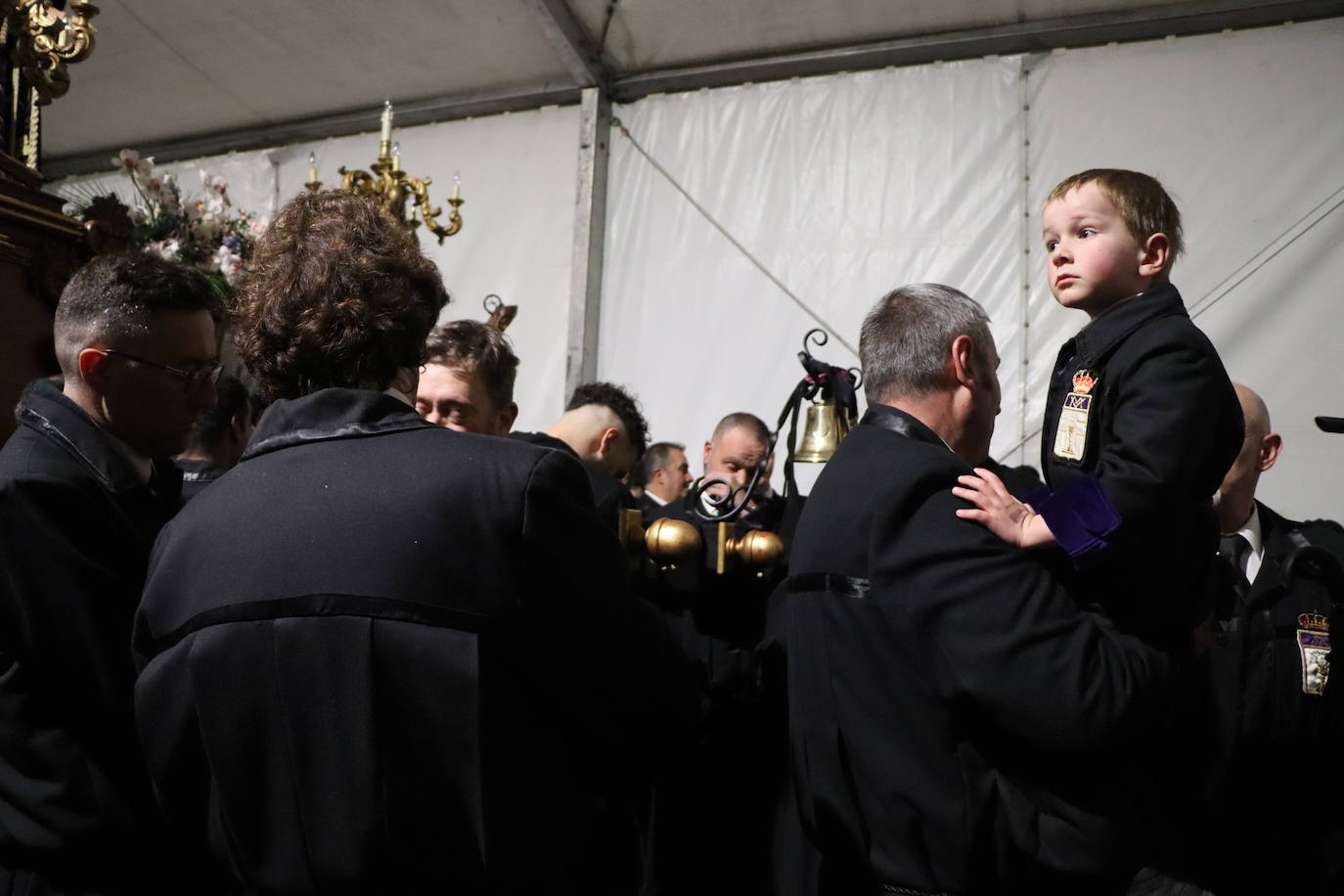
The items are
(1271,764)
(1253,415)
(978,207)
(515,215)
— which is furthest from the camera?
(515,215)

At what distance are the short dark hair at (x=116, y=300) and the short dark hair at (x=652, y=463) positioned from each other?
13.1ft

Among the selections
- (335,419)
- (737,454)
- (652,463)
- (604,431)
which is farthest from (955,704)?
(652,463)

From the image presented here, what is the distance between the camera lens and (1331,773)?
9.34ft

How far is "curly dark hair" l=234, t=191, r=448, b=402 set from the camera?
65.6 inches

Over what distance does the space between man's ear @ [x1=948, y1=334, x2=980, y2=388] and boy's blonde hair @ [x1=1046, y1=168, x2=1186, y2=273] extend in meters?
0.61

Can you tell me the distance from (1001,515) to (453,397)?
1564mm

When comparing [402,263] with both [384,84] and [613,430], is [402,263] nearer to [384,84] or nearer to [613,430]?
[613,430]

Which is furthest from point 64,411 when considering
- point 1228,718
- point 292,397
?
point 1228,718

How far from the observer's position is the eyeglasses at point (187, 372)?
88.6 inches

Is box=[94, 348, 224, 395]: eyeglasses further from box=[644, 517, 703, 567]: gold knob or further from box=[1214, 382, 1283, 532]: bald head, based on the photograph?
box=[1214, 382, 1283, 532]: bald head

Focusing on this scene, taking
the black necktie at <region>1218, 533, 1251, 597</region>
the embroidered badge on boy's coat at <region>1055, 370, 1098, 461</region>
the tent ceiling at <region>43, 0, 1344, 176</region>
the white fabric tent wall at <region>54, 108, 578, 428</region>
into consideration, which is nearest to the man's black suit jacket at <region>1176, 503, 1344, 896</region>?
the black necktie at <region>1218, 533, 1251, 597</region>

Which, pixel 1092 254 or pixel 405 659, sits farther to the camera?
pixel 1092 254

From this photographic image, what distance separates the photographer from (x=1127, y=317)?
2316mm

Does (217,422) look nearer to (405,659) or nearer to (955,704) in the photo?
(405,659)
